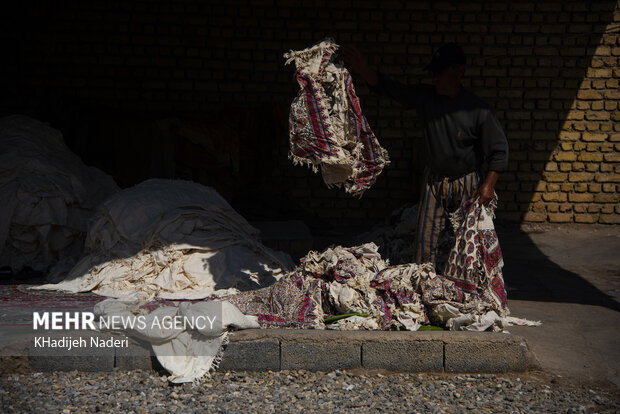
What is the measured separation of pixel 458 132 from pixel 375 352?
163cm

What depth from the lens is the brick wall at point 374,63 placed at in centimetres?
870

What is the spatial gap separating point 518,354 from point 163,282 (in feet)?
8.90

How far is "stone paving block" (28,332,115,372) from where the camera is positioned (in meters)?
3.92

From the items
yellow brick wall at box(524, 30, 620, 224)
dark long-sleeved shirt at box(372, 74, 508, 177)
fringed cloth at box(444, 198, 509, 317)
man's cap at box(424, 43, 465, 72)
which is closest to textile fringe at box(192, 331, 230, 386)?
fringed cloth at box(444, 198, 509, 317)

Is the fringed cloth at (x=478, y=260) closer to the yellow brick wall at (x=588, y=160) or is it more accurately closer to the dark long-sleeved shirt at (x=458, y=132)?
the dark long-sleeved shirt at (x=458, y=132)

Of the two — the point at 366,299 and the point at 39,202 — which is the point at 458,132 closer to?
the point at 366,299

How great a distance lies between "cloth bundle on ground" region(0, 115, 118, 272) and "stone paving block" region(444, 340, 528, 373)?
356cm

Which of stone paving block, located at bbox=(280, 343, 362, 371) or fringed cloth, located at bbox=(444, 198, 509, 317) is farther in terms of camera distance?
fringed cloth, located at bbox=(444, 198, 509, 317)

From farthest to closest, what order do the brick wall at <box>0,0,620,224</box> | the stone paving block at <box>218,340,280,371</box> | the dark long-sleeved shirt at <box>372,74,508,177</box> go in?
the brick wall at <box>0,0,620,224</box>
the dark long-sleeved shirt at <box>372,74,508,177</box>
the stone paving block at <box>218,340,280,371</box>

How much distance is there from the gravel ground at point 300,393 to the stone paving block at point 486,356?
0.06 m

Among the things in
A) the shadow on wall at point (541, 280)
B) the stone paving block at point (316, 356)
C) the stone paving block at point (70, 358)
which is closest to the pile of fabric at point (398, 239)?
the shadow on wall at point (541, 280)

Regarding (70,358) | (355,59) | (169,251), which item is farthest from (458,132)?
(70,358)

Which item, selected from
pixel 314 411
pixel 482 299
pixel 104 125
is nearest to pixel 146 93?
pixel 104 125

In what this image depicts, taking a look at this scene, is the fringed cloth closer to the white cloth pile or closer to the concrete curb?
the concrete curb
